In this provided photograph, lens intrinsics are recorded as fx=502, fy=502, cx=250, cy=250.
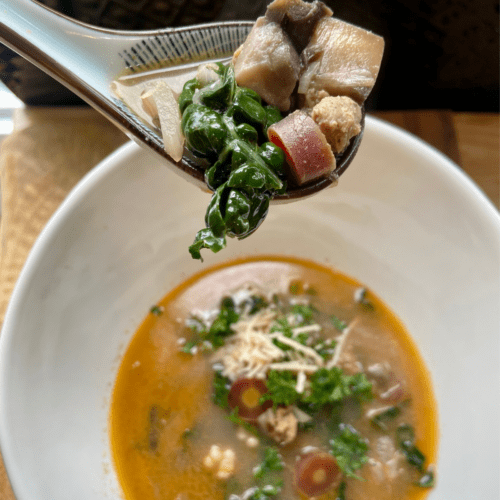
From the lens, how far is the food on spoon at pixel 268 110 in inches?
61.5

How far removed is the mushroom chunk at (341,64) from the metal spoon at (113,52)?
7.4 inches

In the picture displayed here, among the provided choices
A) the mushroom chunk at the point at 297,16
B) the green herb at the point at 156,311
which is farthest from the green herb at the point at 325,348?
the mushroom chunk at the point at 297,16

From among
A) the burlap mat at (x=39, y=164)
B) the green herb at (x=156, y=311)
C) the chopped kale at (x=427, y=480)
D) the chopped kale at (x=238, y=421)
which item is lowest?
the chopped kale at (x=427, y=480)

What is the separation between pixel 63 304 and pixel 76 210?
0.42m

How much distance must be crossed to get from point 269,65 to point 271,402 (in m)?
1.53

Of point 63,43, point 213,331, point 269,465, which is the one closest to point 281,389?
point 269,465

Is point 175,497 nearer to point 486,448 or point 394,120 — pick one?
point 486,448

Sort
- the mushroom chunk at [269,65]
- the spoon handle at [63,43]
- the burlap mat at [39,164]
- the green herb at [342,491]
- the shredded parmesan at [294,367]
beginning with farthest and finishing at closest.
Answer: the burlap mat at [39,164] → the shredded parmesan at [294,367] → the green herb at [342,491] → the mushroom chunk at [269,65] → the spoon handle at [63,43]

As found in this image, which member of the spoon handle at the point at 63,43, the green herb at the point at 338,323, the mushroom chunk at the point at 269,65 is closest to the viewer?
the spoon handle at the point at 63,43

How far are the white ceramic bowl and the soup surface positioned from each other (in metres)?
0.11

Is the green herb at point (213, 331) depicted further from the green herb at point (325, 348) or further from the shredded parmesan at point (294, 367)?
the green herb at point (325, 348)

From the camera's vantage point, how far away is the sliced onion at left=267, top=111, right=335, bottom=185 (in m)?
1.56

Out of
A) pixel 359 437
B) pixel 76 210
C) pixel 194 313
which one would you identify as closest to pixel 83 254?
pixel 76 210

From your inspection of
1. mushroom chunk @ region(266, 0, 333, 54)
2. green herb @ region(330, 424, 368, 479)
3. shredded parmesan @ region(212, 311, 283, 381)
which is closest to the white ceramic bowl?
green herb @ region(330, 424, 368, 479)
